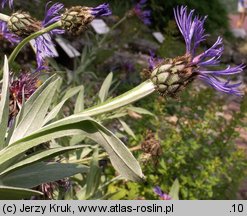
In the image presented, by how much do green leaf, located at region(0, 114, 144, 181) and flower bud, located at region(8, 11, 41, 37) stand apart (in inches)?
10.4

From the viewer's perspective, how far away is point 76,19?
3.04 feet

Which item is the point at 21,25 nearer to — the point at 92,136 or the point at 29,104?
the point at 29,104

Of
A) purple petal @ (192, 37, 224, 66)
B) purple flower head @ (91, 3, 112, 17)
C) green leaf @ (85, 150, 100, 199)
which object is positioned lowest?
green leaf @ (85, 150, 100, 199)

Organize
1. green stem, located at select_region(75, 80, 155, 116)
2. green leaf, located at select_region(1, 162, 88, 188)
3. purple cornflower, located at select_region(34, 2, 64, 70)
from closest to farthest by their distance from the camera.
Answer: green stem, located at select_region(75, 80, 155, 116) → green leaf, located at select_region(1, 162, 88, 188) → purple cornflower, located at select_region(34, 2, 64, 70)

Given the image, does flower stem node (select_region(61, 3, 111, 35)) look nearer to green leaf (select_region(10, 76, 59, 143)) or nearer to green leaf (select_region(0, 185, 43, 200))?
green leaf (select_region(10, 76, 59, 143))

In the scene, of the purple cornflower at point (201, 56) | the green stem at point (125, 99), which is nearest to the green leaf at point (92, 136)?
the green stem at point (125, 99)

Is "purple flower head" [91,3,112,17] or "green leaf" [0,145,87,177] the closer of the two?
"green leaf" [0,145,87,177]

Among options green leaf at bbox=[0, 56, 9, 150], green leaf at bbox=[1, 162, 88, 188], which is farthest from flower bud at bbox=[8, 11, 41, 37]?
green leaf at bbox=[1, 162, 88, 188]

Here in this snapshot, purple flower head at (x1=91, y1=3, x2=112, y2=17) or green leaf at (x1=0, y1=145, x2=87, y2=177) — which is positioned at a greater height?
purple flower head at (x1=91, y1=3, x2=112, y2=17)

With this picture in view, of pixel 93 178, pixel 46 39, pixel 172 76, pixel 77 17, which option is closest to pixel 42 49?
pixel 46 39

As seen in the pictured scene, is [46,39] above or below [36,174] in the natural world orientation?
above

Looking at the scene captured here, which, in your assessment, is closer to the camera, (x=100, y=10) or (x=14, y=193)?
(x=14, y=193)

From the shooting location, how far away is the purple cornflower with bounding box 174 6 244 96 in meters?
0.79

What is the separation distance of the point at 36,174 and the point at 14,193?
3.2 inches
